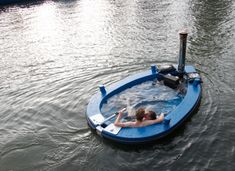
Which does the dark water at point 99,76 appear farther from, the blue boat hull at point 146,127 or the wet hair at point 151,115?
the wet hair at point 151,115

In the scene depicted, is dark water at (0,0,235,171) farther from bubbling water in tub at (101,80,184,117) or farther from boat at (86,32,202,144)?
bubbling water in tub at (101,80,184,117)

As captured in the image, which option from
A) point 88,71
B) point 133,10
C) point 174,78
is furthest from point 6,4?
point 174,78

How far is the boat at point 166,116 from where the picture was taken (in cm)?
1017

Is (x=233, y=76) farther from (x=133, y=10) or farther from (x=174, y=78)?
(x=133, y=10)

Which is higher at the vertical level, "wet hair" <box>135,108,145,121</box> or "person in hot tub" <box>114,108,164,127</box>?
"wet hair" <box>135,108,145,121</box>

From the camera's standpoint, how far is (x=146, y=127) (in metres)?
10.5

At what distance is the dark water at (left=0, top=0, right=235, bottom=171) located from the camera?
32.5ft

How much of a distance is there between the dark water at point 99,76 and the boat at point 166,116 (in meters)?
0.41

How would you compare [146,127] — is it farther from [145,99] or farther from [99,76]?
[99,76]

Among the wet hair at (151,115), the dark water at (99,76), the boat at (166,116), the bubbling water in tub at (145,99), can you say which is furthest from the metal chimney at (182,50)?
the wet hair at (151,115)

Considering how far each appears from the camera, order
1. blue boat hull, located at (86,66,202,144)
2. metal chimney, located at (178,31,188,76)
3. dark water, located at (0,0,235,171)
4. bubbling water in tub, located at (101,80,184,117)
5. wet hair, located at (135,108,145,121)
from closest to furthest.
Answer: dark water, located at (0,0,235,171) → blue boat hull, located at (86,66,202,144) → wet hair, located at (135,108,145,121) → bubbling water in tub, located at (101,80,184,117) → metal chimney, located at (178,31,188,76)


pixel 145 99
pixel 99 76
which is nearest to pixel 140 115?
pixel 145 99

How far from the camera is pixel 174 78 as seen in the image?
1316 cm

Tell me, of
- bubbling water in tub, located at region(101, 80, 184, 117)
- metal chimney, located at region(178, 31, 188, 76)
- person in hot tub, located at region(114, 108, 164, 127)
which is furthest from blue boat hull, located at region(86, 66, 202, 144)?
metal chimney, located at region(178, 31, 188, 76)
